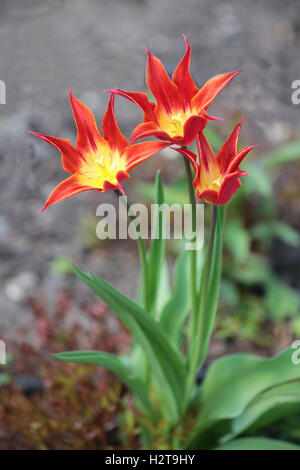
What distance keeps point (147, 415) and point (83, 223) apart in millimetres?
1015

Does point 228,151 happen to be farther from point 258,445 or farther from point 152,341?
point 258,445

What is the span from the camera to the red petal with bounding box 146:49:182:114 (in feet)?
2.43

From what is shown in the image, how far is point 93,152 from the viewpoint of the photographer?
0.78 metres

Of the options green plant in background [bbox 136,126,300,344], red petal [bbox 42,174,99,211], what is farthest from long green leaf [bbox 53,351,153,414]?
green plant in background [bbox 136,126,300,344]

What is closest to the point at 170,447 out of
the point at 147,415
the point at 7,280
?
the point at 147,415

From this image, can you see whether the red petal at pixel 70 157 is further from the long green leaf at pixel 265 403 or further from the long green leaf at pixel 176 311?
the long green leaf at pixel 265 403

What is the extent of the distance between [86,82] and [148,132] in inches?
95.0

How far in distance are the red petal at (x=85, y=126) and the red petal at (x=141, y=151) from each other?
A: 7 centimetres

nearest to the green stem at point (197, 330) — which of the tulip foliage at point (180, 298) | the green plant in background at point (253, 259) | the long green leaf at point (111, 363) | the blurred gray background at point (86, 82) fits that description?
the tulip foliage at point (180, 298)

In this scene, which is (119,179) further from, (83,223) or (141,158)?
(83,223)

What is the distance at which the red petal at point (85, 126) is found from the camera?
0.74 m

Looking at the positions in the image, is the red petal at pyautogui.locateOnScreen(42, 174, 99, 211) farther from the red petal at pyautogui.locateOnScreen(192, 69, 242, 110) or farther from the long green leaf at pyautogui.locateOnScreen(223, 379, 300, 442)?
the long green leaf at pyautogui.locateOnScreen(223, 379, 300, 442)

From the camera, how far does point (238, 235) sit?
1.76 meters

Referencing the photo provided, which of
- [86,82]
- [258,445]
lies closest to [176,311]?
[258,445]
